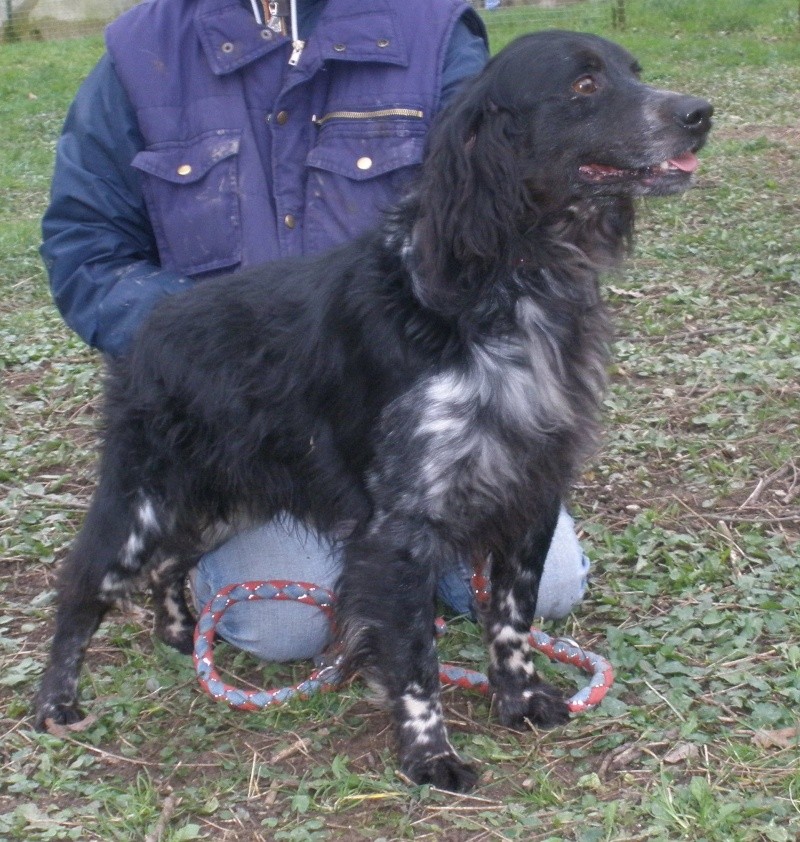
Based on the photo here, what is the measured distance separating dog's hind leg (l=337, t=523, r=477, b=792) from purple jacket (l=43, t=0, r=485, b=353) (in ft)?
3.35

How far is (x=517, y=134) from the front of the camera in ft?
8.32

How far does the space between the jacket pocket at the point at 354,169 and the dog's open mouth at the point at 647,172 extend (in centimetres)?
76

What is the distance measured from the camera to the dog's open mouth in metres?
2.51

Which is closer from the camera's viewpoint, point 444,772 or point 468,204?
A: point 468,204

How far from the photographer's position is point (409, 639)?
265 cm

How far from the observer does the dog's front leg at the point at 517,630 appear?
2.86 m

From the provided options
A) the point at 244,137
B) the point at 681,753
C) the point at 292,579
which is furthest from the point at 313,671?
the point at 244,137

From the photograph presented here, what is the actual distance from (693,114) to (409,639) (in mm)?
1309

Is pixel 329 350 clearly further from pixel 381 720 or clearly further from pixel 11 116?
pixel 11 116

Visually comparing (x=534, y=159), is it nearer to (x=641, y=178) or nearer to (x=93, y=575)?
(x=641, y=178)

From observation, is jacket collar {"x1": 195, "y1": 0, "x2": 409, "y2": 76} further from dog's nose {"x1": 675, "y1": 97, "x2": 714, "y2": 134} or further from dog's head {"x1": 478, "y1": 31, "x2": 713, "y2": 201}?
dog's nose {"x1": 675, "y1": 97, "x2": 714, "y2": 134}

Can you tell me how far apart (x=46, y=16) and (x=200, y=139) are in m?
15.4

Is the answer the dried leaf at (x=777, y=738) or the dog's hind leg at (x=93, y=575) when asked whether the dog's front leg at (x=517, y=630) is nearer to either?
the dried leaf at (x=777, y=738)

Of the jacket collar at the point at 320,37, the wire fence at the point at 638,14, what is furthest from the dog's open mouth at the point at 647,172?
the wire fence at the point at 638,14
